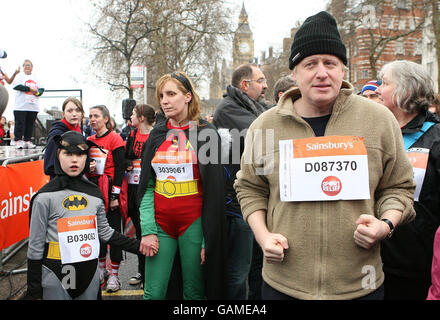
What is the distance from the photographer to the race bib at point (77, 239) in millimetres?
2895

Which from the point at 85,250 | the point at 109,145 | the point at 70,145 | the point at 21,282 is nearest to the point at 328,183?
the point at 85,250

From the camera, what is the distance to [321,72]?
176 cm

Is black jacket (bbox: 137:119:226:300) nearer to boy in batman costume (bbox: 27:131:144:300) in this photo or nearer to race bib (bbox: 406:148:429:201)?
boy in batman costume (bbox: 27:131:144:300)

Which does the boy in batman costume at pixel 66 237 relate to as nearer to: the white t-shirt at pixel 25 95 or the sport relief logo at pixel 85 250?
the sport relief logo at pixel 85 250

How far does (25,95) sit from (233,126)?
6344mm

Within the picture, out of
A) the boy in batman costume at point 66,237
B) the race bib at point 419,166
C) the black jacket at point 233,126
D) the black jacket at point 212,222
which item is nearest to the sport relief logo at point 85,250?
the boy in batman costume at point 66,237

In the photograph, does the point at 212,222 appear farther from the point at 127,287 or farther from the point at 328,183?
the point at 127,287

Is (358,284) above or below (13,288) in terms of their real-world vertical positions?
above

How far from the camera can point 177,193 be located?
9.34ft

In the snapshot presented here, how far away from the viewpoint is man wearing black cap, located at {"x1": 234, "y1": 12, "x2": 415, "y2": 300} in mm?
1692

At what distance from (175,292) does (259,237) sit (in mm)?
1452

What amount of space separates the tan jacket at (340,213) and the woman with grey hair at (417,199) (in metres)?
0.61
